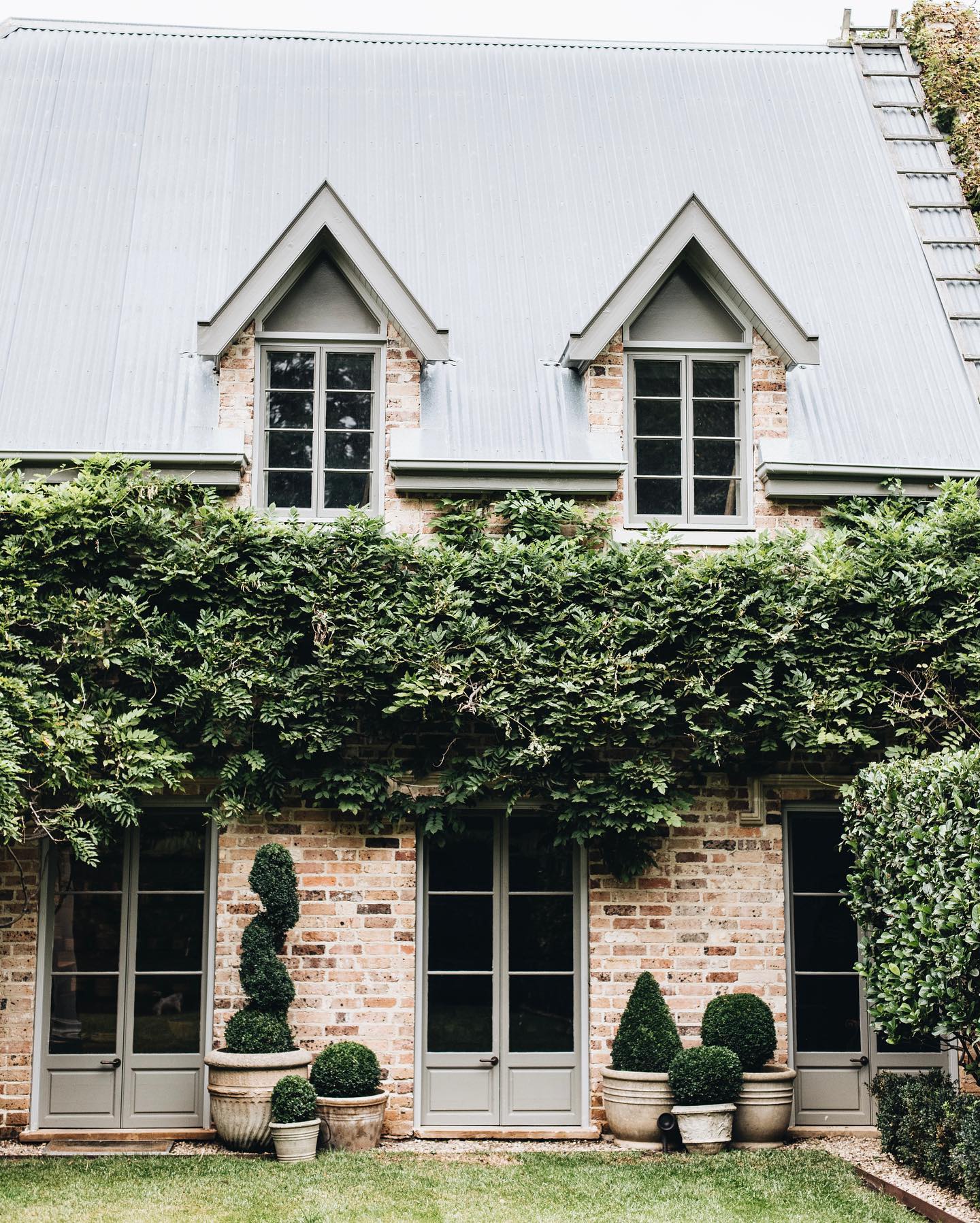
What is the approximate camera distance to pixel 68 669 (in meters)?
9.89

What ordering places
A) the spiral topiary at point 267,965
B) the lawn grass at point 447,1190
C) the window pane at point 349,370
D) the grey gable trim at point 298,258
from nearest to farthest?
the lawn grass at point 447,1190, the spiral topiary at point 267,965, the grey gable trim at point 298,258, the window pane at point 349,370

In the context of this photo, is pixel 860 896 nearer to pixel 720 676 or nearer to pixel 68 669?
pixel 720 676

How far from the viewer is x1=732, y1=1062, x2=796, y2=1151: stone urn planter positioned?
31.7 feet

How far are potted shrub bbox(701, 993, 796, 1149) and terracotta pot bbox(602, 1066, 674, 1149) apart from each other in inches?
19.8

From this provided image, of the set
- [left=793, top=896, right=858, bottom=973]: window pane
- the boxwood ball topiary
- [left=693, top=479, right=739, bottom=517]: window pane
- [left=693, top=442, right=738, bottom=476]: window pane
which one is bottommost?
the boxwood ball topiary

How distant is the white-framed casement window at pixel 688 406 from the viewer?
1121 cm

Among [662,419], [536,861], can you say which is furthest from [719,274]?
[536,861]

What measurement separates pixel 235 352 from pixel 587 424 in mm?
3062

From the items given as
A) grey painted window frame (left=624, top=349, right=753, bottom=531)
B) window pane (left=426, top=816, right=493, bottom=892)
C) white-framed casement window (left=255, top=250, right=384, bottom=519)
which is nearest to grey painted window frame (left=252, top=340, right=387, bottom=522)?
white-framed casement window (left=255, top=250, right=384, bottom=519)

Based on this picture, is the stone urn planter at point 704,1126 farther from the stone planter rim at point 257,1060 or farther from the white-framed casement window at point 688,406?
the white-framed casement window at point 688,406

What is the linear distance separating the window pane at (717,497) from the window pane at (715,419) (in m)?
0.42

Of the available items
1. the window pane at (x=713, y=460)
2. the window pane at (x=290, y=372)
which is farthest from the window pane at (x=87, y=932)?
the window pane at (x=713, y=460)

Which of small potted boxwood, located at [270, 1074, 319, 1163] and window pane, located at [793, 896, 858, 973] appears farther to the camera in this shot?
A: window pane, located at [793, 896, 858, 973]

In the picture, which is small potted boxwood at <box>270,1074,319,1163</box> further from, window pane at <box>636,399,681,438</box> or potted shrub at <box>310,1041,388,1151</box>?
window pane at <box>636,399,681,438</box>
